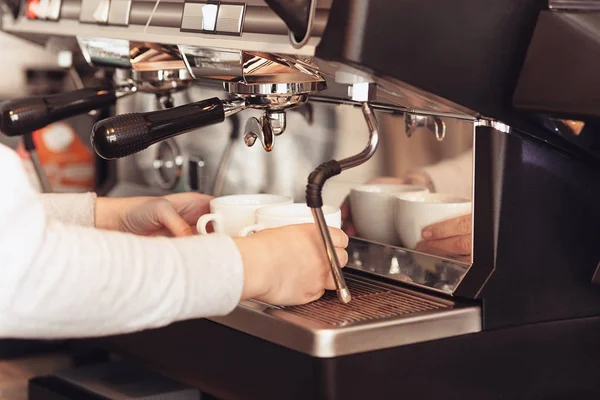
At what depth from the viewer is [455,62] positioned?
75cm

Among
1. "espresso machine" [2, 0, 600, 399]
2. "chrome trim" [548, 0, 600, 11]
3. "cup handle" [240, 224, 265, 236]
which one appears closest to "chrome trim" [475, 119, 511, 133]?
"espresso machine" [2, 0, 600, 399]

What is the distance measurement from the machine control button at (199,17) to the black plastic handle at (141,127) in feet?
0.29

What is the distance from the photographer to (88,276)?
687 mm

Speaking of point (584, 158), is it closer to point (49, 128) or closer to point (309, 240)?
point (309, 240)

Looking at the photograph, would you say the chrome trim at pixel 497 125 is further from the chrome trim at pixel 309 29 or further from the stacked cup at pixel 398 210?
the chrome trim at pixel 309 29

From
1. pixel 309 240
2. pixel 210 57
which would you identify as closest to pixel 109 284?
pixel 309 240

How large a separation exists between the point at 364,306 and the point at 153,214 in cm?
28

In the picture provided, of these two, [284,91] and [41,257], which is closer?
[41,257]

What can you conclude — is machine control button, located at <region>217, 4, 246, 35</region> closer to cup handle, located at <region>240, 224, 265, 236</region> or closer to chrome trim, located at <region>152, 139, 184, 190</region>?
cup handle, located at <region>240, 224, 265, 236</region>

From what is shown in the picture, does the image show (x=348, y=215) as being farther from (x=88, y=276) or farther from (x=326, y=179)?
(x=88, y=276)

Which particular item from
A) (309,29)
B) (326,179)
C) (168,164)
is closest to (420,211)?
(326,179)

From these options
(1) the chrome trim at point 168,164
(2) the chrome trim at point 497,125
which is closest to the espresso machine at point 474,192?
(2) the chrome trim at point 497,125

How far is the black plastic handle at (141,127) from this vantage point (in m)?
0.84

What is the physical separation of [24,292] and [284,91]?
1.04ft
